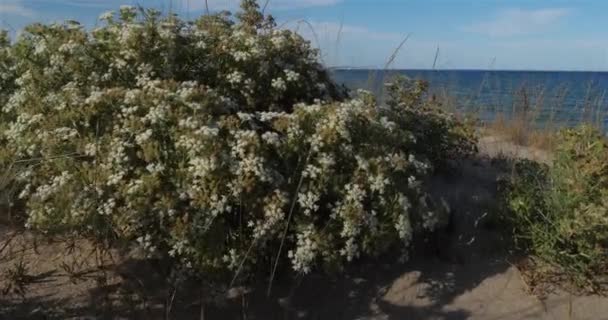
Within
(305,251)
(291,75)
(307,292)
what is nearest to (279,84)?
(291,75)

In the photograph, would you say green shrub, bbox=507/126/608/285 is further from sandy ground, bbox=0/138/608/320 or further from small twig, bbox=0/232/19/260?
small twig, bbox=0/232/19/260

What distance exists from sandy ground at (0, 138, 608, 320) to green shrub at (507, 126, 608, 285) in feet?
0.75

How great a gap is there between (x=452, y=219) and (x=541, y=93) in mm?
4117

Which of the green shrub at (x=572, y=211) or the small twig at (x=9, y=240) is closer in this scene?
the small twig at (x=9, y=240)

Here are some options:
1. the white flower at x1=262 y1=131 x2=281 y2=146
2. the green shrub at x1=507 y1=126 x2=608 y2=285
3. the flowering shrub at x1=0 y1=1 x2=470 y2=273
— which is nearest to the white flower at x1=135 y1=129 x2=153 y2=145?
the flowering shrub at x1=0 y1=1 x2=470 y2=273

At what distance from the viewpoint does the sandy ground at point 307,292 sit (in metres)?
3.86

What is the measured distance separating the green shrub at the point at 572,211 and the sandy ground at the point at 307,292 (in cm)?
23

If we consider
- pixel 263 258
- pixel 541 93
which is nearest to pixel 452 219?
pixel 263 258

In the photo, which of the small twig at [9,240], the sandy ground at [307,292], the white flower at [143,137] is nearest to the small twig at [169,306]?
the sandy ground at [307,292]

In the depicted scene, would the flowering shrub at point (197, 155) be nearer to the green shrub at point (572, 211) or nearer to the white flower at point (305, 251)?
the white flower at point (305, 251)

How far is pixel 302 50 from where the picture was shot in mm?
4781

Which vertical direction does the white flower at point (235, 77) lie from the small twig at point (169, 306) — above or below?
above

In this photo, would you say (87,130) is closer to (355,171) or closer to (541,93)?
(355,171)

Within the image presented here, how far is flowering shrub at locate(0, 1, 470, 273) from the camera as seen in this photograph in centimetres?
347
